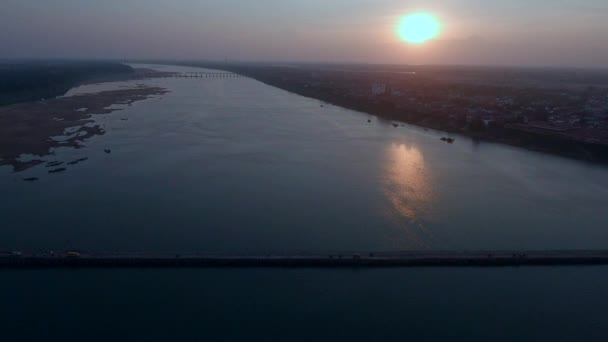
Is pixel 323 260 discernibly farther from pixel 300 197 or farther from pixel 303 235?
pixel 300 197

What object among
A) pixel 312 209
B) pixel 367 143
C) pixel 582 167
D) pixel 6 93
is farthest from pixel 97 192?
pixel 6 93

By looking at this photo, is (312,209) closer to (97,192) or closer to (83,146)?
(97,192)

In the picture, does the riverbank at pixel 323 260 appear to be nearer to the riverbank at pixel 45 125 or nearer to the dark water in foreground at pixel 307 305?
the dark water in foreground at pixel 307 305

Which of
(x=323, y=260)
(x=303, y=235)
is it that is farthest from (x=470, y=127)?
(x=323, y=260)

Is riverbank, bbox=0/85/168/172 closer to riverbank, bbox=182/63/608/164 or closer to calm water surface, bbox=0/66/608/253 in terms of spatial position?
calm water surface, bbox=0/66/608/253

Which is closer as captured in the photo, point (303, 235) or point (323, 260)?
point (323, 260)
